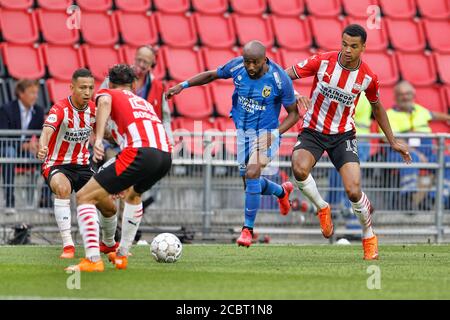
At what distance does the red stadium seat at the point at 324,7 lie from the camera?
61.5ft

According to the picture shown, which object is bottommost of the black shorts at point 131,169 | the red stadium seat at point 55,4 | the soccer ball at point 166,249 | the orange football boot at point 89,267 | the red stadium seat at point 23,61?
the orange football boot at point 89,267

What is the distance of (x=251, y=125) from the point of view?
12.1m

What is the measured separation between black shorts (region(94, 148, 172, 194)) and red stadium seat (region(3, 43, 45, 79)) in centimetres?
714

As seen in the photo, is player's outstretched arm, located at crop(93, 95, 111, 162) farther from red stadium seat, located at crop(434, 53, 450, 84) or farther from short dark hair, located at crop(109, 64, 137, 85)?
red stadium seat, located at crop(434, 53, 450, 84)

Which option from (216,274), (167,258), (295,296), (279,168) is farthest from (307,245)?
(295,296)

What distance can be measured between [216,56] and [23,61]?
9.83ft

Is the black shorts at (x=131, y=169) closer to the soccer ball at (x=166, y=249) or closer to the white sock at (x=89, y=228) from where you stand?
the white sock at (x=89, y=228)

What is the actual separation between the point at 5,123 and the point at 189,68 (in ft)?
11.5

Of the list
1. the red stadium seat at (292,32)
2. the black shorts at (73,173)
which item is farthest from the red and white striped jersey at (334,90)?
the red stadium seat at (292,32)

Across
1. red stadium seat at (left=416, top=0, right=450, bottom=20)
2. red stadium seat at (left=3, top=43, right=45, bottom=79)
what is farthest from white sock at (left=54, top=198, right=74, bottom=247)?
red stadium seat at (left=416, top=0, right=450, bottom=20)

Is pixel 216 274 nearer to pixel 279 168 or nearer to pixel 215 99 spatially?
pixel 279 168

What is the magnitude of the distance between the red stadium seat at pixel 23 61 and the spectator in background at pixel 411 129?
516 cm

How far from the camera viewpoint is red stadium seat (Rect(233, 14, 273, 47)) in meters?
18.0

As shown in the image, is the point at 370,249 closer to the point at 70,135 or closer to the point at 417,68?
the point at 70,135
